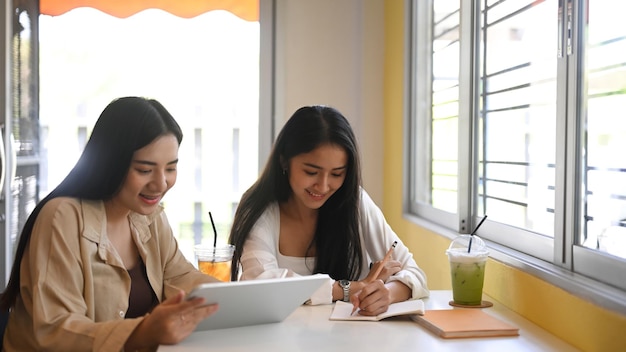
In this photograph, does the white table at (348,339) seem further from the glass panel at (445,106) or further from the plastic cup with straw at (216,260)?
the glass panel at (445,106)

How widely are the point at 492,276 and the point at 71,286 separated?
117 centimetres

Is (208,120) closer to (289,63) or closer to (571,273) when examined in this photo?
(289,63)

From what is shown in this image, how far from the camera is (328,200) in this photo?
2240 mm

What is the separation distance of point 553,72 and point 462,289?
0.63m

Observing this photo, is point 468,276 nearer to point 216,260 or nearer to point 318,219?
point 318,219

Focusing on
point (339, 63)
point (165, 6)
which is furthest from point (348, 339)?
point (165, 6)

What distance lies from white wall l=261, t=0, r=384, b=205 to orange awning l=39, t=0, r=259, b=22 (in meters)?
0.18

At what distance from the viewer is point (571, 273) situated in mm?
1766

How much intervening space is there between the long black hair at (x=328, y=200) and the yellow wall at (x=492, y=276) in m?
0.42

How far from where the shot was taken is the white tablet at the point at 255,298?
55.9 inches

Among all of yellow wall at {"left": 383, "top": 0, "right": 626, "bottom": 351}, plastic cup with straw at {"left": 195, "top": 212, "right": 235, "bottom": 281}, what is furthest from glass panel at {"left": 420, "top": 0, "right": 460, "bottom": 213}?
plastic cup with straw at {"left": 195, "top": 212, "right": 235, "bottom": 281}

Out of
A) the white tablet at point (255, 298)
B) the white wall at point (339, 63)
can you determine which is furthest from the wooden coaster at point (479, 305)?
the white wall at point (339, 63)

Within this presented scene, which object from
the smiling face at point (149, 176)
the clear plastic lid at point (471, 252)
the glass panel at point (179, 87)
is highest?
the glass panel at point (179, 87)

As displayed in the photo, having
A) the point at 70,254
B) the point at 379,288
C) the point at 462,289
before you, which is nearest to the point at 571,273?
the point at 462,289
